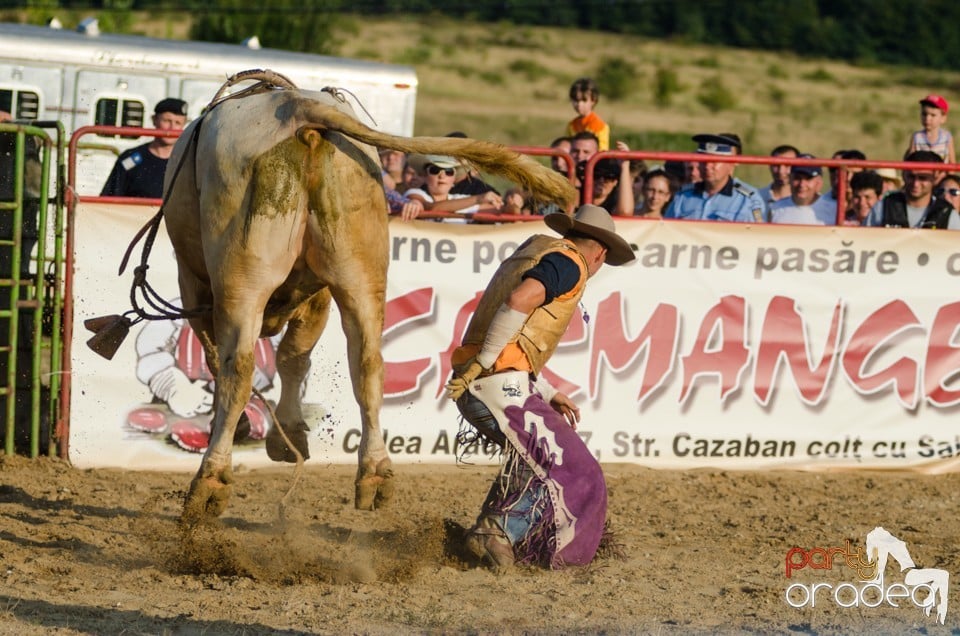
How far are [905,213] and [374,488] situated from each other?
5.54 metres

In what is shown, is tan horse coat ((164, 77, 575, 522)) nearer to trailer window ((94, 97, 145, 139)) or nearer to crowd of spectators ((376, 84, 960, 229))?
crowd of spectators ((376, 84, 960, 229))

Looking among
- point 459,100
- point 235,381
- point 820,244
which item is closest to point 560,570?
point 235,381

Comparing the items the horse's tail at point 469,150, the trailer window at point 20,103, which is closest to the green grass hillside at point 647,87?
the trailer window at point 20,103

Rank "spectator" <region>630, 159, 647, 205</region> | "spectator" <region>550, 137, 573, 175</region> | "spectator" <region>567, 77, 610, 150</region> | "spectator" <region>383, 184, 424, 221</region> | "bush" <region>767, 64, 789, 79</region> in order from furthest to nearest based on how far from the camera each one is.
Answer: "bush" <region>767, 64, 789, 79</region>
"spectator" <region>567, 77, 610, 150</region>
"spectator" <region>630, 159, 647, 205</region>
"spectator" <region>550, 137, 573, 175</region>
"spectator" <region>383, 184, 424, 221</region>

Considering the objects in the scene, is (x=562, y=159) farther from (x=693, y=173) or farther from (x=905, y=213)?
(x=905, y=213)

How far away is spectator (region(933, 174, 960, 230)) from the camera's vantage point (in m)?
9.44

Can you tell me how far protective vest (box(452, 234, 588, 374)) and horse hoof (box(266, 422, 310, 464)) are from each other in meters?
0.85

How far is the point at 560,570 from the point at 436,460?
2.62m

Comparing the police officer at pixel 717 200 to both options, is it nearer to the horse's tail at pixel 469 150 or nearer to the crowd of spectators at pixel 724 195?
the crowd of spectators at pixel 724 195

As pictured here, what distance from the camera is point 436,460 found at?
8578mm

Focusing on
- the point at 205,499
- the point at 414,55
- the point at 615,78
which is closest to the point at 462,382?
the point at 205,499

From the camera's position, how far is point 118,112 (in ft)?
42.6

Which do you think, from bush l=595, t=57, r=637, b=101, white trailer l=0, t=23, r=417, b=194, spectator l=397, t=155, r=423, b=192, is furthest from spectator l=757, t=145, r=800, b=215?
bush l=595, t=57, r=637, b=101

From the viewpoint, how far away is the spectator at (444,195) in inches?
348
